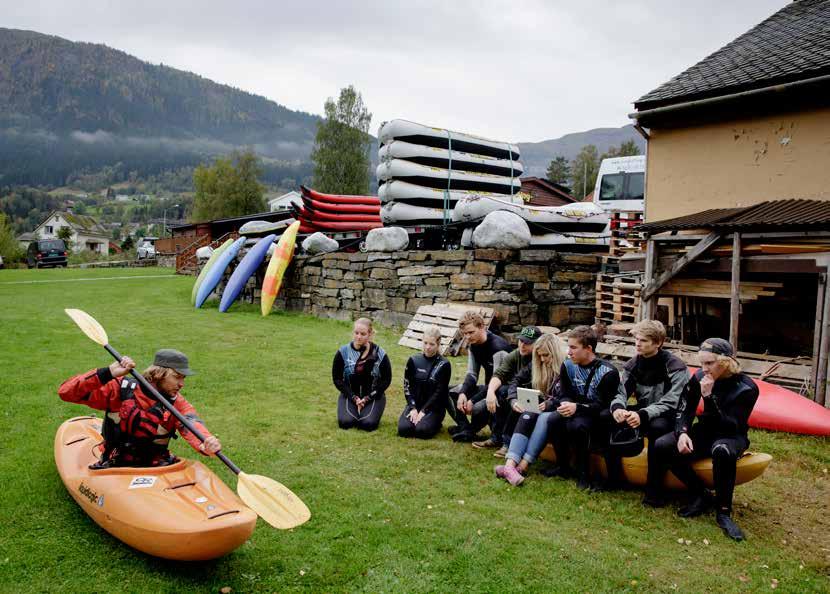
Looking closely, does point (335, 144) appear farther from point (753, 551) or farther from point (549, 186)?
point (753, 551)

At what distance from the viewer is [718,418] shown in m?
4.26

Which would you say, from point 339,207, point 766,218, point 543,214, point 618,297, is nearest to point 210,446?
point 766,218

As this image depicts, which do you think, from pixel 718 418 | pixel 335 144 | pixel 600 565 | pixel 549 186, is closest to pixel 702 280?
pixel 718 418

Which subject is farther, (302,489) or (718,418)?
(302,489)

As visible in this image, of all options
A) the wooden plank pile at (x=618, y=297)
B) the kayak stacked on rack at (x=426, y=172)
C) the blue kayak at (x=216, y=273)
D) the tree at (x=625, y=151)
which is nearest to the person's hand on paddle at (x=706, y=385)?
the wooden plank pile at (x=618, y=297)

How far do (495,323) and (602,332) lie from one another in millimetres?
1815

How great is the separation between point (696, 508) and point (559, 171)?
5559 cm

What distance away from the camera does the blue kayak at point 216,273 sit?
15.7 meters

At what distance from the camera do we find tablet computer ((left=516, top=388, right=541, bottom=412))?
195 inches

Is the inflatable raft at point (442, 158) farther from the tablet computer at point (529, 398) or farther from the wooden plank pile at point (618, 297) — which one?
the tablet computer at point (529, 398)

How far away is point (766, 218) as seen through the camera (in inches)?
289

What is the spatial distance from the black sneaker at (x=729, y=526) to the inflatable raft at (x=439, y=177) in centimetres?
1024

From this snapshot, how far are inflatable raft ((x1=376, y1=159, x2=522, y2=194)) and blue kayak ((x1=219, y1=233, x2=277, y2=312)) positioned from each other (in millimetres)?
4125

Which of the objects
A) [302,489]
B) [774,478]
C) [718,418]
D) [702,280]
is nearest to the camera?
[718,418]
